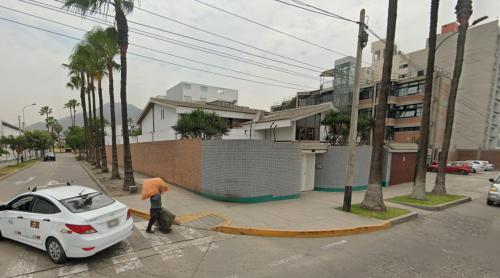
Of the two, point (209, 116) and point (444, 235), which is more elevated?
point (209, 116)

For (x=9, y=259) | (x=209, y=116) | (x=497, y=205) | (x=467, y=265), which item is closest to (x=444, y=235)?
(x=467, y=265)

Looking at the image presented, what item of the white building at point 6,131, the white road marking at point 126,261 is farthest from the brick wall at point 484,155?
the white building at point 6,131

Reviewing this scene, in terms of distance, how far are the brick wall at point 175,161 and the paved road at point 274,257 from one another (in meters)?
4.49

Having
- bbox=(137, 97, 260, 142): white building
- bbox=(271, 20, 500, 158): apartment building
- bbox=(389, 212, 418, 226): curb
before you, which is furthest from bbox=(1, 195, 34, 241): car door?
bbox=(271, 20, 500, 158): apartment building

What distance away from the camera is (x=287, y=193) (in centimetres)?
1123

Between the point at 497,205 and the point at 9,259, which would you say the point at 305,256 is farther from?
the point at 497,205

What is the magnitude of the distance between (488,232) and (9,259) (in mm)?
13099

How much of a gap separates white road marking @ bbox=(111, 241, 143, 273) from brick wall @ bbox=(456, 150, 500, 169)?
48.0 metres

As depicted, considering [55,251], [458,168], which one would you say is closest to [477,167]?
[458,168]

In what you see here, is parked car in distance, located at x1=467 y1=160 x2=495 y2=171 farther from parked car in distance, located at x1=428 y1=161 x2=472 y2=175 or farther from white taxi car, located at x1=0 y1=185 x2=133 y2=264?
white taxi car, located at x1=0 y1=185 x2=133 y2=264

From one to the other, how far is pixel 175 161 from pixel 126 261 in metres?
9.18

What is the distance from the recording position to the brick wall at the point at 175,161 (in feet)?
38.7

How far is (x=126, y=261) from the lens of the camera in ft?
16.9

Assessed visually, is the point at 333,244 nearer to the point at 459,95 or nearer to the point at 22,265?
the point at 22,265
